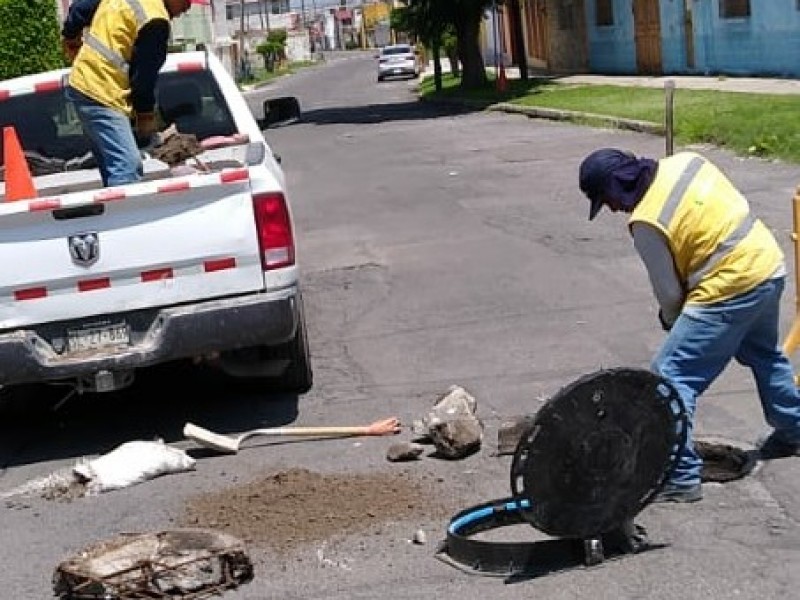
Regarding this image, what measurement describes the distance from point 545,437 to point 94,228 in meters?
2.95

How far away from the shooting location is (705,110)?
22.8 metres

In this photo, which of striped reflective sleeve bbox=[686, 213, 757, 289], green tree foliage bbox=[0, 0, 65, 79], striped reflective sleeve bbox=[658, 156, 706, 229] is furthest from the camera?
green tree foliage bbox=[0, 0, 65, 79]

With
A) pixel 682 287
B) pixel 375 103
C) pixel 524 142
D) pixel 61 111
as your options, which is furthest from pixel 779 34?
pixel 682 287

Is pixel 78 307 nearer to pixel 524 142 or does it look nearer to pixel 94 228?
pixel 94 228

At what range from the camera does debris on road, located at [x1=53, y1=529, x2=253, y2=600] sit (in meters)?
5.20

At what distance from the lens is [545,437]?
4.90 meters

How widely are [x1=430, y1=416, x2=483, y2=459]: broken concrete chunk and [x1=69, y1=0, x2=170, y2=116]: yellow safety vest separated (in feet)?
8.38

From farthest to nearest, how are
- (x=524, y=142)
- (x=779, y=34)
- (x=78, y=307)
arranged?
(x=779, y=34) → (x=524, y=142) → (x=78, y=307)

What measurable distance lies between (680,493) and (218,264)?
255 cm

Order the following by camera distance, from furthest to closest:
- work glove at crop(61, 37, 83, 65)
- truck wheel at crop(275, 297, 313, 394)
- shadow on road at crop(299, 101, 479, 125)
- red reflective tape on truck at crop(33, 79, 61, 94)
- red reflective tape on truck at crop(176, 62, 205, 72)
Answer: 1. shadow on road at crop(299, 101, 479, 125)
2. red reflective tape on truck at crop(176, 62, 205, 72)
3. red reflective tape on truck at crop(33, 79, 61, 94)
4. work glove at crop(61, 37, 83, 65)
5. truck wheel at crop(275, 297, 313, 394)

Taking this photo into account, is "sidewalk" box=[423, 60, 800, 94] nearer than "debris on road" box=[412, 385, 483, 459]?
No

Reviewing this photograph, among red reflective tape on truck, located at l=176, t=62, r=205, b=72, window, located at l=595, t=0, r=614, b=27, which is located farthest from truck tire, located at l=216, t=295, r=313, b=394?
window, located at l=595, t=0, r=614, b=27

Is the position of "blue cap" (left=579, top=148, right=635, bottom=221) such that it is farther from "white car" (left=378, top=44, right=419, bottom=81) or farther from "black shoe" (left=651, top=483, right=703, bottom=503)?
"white car" (left=378, top=44, right=419, bottom=81)

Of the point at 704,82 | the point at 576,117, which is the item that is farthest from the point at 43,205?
the point at 704,82
